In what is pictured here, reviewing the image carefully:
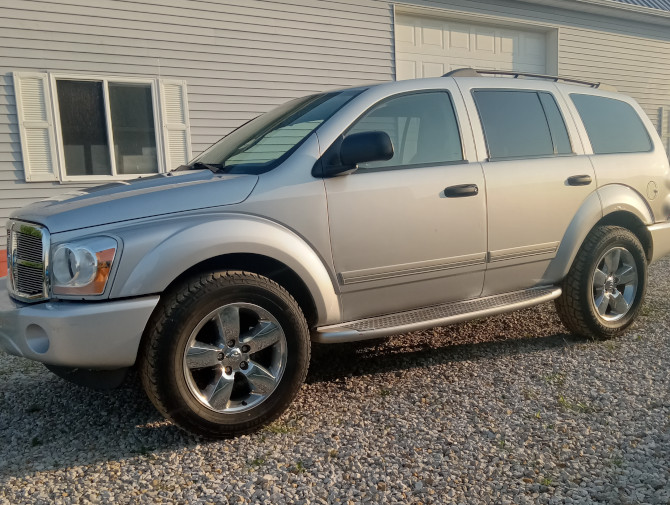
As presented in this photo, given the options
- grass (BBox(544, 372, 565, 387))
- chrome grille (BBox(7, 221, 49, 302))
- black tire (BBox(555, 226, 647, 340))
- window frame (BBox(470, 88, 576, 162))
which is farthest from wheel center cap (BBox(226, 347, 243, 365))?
black tire (BBox(555, 226, 647, 340))

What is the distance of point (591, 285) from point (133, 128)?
6586 millimetres

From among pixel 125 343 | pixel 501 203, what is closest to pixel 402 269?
pixel 501 203

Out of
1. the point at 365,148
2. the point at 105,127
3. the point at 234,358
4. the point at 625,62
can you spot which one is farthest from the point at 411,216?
the point at 625,62

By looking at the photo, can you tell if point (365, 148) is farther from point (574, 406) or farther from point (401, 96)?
point (574, 406)

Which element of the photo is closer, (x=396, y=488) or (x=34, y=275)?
(x=396, y=488)

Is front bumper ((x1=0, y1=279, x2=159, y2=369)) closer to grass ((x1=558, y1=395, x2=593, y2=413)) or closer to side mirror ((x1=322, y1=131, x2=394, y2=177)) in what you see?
side mirror ((x1=322, y1=131, x2=394, y2=177))

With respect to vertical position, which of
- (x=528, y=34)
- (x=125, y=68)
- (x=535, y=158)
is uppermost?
(x=528, y=34)

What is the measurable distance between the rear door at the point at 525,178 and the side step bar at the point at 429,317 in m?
0.10

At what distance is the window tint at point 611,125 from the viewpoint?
4.23 meters

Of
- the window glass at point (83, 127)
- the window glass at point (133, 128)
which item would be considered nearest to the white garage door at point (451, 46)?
the window glass at point (133, 128)

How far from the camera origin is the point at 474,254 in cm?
354

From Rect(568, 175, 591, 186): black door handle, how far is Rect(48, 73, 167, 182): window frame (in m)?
5.31

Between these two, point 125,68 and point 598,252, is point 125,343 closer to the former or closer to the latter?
point 598,252

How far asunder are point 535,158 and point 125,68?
6230 mm
